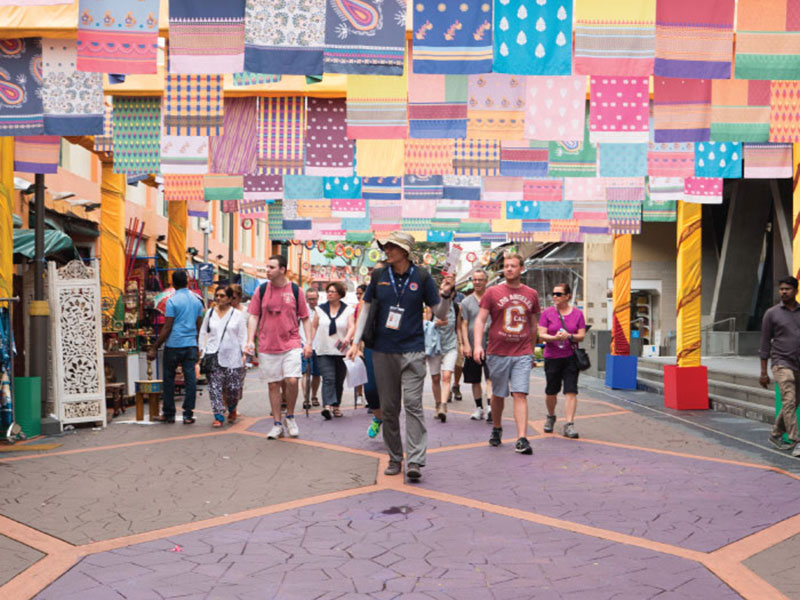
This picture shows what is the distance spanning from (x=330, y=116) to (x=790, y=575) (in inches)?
357

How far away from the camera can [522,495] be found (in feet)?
20.0

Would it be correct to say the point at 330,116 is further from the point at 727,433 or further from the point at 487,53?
the point at 727,433

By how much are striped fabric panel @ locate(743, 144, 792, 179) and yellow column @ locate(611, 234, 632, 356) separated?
16.9 ft

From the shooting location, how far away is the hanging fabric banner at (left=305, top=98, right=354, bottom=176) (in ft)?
38.5

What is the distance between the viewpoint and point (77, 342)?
10383 millimetres

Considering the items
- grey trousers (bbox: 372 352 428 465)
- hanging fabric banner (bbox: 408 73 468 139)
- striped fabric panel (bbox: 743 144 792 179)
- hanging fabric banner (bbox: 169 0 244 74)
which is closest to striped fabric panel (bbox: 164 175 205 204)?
hanging fabric banner (bbox: 408 73 468 139)

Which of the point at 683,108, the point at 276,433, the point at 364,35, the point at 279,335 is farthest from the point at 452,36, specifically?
the point at 276,433

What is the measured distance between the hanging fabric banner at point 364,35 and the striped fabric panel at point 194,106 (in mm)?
3513

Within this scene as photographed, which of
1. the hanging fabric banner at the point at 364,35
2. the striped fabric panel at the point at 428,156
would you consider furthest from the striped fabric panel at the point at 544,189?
the hanging fabric banner at the point at 364,35

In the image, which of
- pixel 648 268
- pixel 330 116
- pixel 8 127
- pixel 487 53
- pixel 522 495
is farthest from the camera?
pixel 648 268

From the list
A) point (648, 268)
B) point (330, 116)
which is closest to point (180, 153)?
point (330, 116)

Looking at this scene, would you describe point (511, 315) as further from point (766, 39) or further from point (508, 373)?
point (766, 39)

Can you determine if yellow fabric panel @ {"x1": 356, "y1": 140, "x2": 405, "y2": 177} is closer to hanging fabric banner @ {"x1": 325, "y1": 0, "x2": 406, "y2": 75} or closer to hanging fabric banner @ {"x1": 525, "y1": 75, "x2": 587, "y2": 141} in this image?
hanging fabric banner @ {"x1": 525, "y1": 75, "x2": 587, "y2": 141}

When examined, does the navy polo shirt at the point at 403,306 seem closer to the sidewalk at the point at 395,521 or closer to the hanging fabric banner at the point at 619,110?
the sidewalk at the point at 395,521
